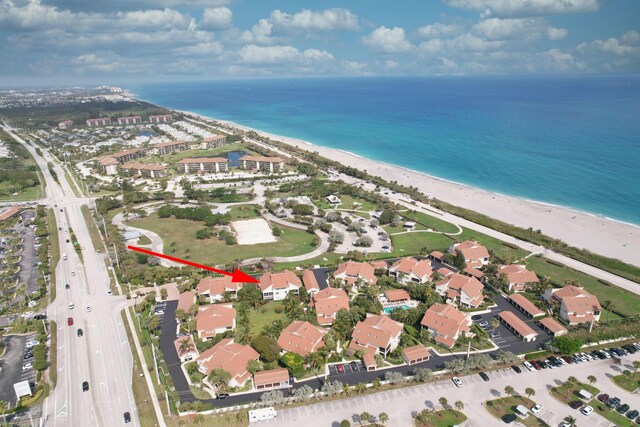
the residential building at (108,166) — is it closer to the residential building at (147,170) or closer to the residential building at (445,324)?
the residential building at (147,170)

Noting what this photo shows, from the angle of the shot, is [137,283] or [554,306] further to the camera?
[137,283]

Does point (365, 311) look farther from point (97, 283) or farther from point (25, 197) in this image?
point (25, 197)

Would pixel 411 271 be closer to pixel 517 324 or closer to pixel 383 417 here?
pixel 517 324

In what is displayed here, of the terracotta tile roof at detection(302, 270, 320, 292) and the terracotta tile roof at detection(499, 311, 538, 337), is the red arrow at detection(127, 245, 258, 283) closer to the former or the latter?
the terracotta tile roof at detection(302, 270, 320, 292)

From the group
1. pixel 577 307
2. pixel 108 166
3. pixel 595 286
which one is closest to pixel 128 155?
pixel 108 166

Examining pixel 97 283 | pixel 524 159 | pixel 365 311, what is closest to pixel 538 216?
pixel 524 159
